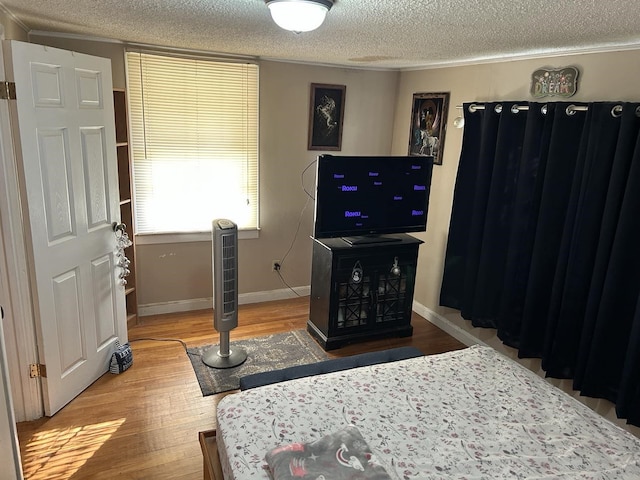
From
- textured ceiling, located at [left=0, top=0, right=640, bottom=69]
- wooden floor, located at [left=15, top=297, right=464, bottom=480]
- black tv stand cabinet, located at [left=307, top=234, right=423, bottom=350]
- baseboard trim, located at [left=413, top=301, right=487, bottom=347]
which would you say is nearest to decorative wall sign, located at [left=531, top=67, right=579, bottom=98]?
textured ceiling, located at [left=0, top=0, right=640, bottom=69]

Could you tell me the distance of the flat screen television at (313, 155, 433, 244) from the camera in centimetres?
346

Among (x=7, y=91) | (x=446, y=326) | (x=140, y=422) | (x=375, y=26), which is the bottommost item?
(x=140, y=422)

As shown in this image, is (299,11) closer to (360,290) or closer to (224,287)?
(224,287)

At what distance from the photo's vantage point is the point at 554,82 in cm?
294

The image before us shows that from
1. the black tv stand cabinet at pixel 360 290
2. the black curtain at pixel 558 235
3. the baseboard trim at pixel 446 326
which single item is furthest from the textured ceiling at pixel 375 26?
the baseboard trim at pixel 446 326

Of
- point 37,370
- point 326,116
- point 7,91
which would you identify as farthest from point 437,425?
point 326,116

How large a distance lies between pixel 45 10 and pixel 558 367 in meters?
3.52

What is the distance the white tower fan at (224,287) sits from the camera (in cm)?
312

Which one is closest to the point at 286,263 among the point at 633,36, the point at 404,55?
the point at 404,55

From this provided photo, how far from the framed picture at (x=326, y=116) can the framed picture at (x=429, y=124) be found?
68cm

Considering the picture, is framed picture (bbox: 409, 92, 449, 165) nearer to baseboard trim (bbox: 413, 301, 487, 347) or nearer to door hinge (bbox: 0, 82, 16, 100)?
baseboard trim (bbox: 413, 301, 487, 347)

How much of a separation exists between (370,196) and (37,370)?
8.15 ft

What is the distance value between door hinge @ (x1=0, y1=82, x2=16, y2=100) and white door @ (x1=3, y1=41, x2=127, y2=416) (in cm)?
2

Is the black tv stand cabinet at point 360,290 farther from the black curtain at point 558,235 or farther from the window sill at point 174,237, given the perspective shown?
the window sill at point 174,237
